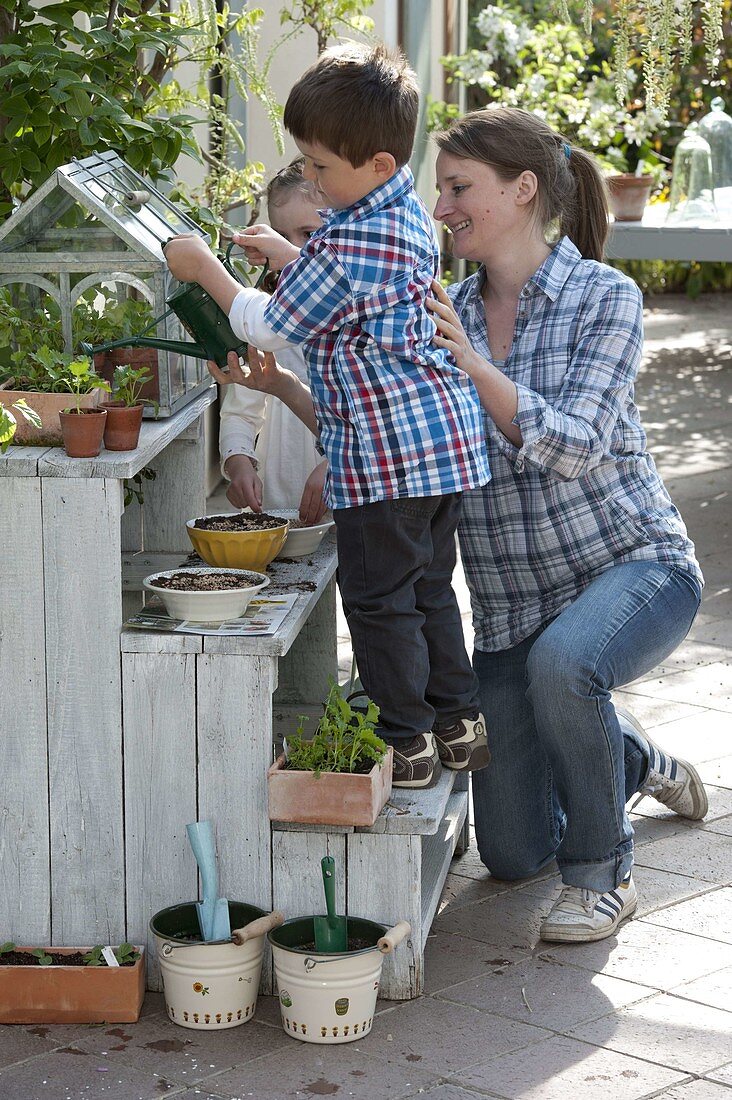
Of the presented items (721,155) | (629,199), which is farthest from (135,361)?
(721,155)

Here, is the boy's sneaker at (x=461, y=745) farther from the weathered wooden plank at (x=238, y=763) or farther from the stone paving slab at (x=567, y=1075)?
the stone paving slab at (x=567, y=1075)

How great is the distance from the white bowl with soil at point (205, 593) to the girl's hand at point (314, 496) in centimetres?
47

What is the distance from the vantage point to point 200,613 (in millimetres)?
2572

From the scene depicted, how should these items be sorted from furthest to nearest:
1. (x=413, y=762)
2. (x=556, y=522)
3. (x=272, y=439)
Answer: (x=272, y=439) → (x=556, y=522) → (x=413, y=762)

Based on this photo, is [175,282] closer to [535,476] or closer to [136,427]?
[136,427]

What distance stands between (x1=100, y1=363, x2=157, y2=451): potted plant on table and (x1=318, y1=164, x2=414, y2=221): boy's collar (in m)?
0.47

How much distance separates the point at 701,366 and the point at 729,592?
5.62 m

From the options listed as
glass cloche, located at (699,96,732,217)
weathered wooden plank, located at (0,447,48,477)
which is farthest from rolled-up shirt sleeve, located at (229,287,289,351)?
glass cloche, located at (699,96,732,217)

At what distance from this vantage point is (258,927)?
7.98 feet

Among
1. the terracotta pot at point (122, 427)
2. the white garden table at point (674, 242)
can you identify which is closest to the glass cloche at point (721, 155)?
the white garden table at point (674, 242)

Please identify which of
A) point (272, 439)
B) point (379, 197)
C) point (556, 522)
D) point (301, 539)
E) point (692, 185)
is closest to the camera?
point (379, 197)

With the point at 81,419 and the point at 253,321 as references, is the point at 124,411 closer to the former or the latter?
the point at 81,419

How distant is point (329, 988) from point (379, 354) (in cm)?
107

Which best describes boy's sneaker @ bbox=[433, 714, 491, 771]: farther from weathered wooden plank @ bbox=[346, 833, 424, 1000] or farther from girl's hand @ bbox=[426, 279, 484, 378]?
girl's hand @ bbox=[426, 279, 484, 378]
